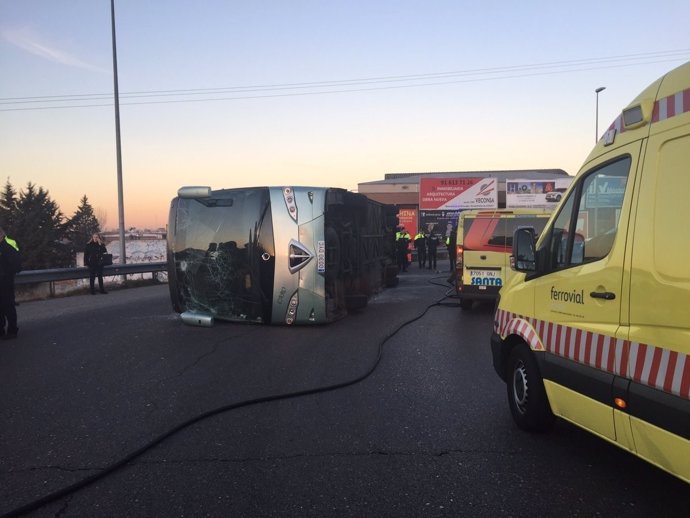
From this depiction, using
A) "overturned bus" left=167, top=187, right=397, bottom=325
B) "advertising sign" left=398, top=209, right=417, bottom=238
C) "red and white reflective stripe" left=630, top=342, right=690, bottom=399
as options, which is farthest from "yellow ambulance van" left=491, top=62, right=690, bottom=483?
"advertising sign" left=398, top=209, right=417, bottom=238

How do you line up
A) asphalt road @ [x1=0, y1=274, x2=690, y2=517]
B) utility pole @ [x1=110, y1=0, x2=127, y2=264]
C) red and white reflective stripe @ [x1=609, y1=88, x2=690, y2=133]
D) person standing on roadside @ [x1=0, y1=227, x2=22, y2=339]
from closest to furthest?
red and white reflective stripe @ [x1=609, y1=88, x2=690, y2=133] < asphalt road @ [x1=0, y1=274, x2=690, y2=517] < person standing on roadside @ [x1=0, y1=227, x2=22, y2=339] < utility pole @ [x1=110, y1=0, x2=127, y2=264]

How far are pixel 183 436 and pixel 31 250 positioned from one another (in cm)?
5040

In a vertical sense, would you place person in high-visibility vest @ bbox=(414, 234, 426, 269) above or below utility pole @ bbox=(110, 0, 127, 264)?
below

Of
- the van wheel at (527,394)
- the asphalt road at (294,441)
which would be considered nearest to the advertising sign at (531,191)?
the asphalt road at (294,441)

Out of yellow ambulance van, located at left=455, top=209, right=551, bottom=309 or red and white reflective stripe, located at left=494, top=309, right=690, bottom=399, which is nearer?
red and white reflective stripe, located at left=494, top=309, right=690, bottom=399

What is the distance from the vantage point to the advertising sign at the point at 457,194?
116 ft

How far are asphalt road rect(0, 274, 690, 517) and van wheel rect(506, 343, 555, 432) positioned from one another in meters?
0.12

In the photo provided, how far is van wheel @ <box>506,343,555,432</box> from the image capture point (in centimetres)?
425

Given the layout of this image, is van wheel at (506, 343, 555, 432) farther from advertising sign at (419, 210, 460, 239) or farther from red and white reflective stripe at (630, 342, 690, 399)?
advertising sign at (419, 210, 460, 239)

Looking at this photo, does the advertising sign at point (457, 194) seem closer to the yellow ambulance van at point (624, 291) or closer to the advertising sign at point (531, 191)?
the advertising sign at point (531, 191)

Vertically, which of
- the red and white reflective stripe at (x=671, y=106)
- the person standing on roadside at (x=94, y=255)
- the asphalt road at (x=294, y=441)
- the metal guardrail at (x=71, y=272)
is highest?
the red and white reflective stripe at (x=671, y=106)

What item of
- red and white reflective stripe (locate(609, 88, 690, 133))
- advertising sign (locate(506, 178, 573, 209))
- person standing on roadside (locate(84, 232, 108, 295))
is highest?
advertising sign (locate(506, 178, 573, 209))

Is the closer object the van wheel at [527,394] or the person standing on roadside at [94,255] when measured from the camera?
the van wheel at [527,394]

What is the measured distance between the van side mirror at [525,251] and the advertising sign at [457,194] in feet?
105
